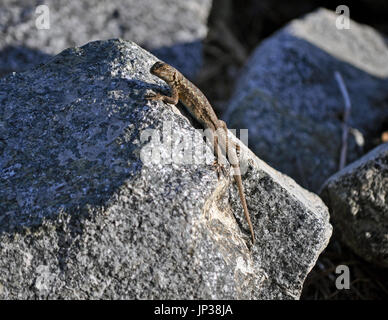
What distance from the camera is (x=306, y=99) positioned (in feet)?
17.3

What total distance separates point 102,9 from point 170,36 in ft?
3.07

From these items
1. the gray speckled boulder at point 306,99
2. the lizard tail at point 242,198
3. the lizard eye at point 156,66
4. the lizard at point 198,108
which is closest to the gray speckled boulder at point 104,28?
the gray speckled boulder at point 306,99

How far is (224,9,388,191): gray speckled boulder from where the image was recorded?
15.7 ft

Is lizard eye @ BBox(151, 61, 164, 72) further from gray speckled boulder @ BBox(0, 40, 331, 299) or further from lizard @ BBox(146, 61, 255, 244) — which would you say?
gray speckled boulder @ BBox(0, 40, 331, 299)

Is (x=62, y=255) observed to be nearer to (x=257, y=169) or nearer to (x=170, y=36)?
(x=257, y=169)

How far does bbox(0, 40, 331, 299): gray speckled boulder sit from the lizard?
83 mm

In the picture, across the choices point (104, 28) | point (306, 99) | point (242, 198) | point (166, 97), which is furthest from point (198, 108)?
point (104, 28)

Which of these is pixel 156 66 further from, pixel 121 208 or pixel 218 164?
pixel 121 208

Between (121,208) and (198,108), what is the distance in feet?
4.70

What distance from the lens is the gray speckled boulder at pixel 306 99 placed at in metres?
4.78

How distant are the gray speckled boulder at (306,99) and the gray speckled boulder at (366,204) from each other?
3.35 ft

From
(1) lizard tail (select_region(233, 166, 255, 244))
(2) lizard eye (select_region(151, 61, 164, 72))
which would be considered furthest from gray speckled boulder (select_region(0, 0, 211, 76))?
(1) lizard tail (select_region(233, 166, 255, 244))
